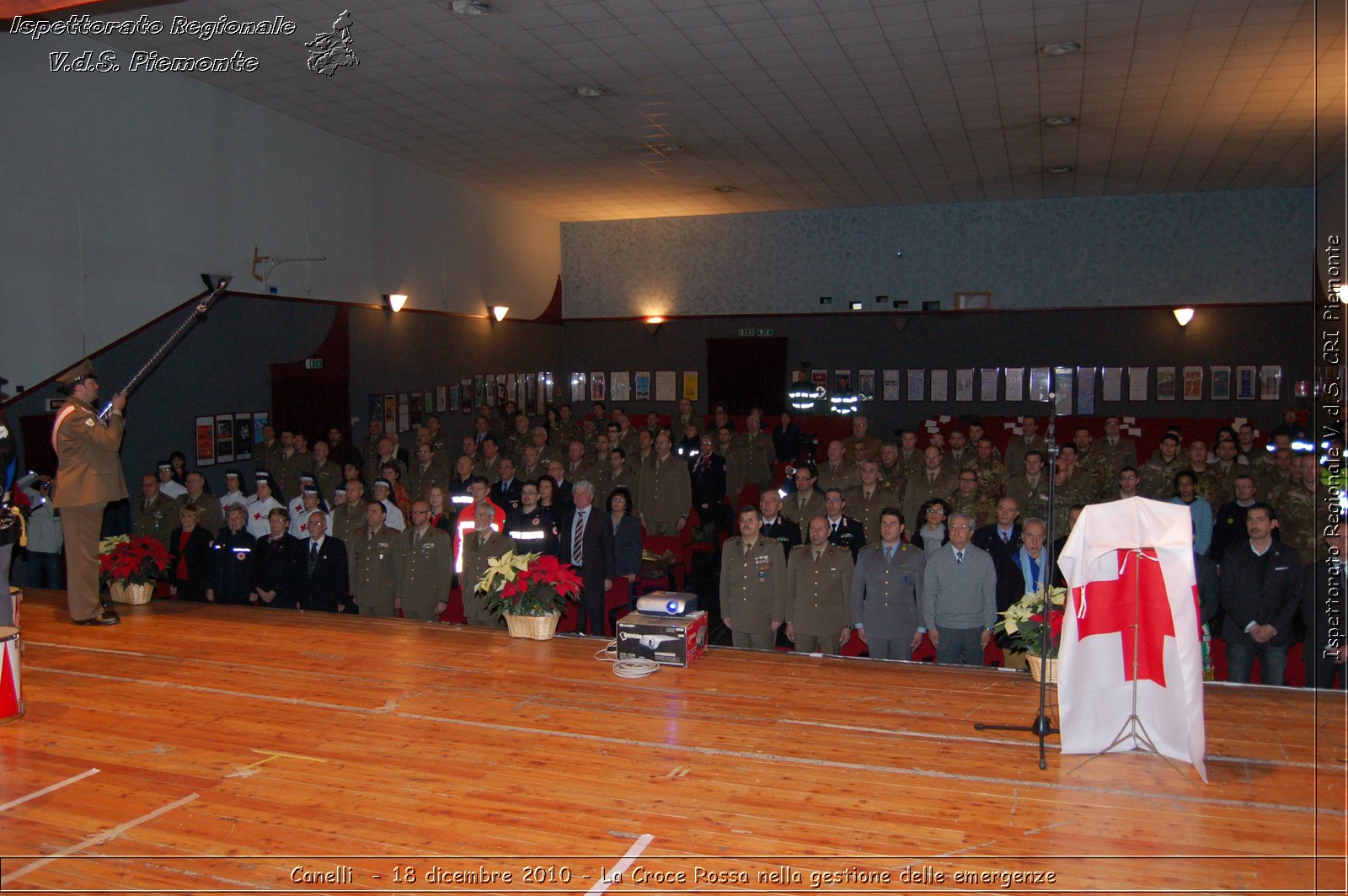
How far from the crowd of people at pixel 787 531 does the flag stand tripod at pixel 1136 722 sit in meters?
0.57

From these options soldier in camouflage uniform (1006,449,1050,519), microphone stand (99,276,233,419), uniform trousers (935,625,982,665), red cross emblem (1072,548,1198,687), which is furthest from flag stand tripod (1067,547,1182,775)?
microphone stand (99,276,233,419)

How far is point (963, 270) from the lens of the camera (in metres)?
18.3

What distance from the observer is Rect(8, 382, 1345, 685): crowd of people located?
7008 millimetres

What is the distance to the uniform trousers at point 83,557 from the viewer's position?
711 centimetres

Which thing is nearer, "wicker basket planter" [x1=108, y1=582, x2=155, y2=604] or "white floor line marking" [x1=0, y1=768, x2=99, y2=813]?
"white floor line marking" [x1=0, y1=768, x2=99, y2=813]

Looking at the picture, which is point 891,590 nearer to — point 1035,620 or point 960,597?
point 960,597

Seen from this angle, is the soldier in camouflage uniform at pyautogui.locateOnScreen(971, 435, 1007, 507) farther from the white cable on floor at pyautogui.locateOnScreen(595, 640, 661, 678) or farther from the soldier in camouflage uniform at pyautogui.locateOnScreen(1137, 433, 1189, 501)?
the white cable on floor at pyautogui.locateOnScreen(595, 640, 661, 678)

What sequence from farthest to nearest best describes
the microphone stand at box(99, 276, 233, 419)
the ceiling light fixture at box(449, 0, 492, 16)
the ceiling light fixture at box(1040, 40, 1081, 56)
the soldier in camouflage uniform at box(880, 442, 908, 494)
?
the soldier in camouflage uniform at box(880, 442, 908, 494) < the ceiling light fixture at box(1040, 40, 1081, 56) < the ceiling light fixture at box(449, 0, 492, 16) < the microphone stand at box(99, 276, 233, 419)

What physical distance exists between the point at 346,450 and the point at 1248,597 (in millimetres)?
10306

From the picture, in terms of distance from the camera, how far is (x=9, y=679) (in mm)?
5578

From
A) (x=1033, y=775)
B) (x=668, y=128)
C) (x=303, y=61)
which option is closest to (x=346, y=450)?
(x=303, y=61)

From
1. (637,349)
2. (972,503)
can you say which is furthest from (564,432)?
(972,503)

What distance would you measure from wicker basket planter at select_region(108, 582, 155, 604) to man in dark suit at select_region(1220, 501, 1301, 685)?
843 cm

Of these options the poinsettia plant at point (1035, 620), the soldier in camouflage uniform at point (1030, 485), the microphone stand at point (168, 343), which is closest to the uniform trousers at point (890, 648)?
the poinsettia plant at point (1035, 620)
